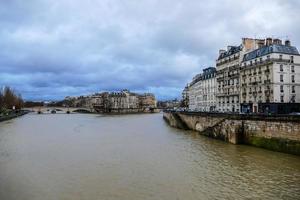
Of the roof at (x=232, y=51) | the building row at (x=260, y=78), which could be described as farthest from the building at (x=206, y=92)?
the roof at (x=232, y=51)

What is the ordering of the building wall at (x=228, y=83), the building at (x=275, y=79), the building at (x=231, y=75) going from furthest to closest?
the building wall at (x=228, y=83) < the building at (x=231, y=75) < the building at (x=275, y=79)

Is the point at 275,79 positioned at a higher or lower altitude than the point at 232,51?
lower

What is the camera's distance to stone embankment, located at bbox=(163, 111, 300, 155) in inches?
1114

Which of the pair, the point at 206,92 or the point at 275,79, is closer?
the point at 275,79

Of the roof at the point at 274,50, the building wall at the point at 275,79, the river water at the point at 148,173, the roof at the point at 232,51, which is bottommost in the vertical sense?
the river water at the point at 148,173

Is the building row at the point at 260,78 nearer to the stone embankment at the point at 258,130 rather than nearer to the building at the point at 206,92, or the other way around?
the building at the point at 206,92

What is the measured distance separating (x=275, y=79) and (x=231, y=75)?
44.9 feet

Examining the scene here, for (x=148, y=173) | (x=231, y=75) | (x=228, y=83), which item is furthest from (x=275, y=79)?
(x=148, y=173)

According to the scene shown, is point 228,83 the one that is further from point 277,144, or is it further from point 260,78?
point 277,144

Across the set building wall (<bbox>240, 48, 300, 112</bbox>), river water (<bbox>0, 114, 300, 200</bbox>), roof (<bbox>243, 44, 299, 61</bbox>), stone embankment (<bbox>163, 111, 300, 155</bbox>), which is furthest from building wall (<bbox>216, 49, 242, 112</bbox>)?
river water (<bbox>0, 114, 300, 200</bbox>)

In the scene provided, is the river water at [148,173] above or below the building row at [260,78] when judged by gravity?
below

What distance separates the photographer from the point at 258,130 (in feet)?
109

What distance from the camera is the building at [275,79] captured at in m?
50.4

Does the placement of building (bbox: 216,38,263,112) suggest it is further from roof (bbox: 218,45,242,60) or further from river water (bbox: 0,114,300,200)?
river water (bbox: 0,114,300,200)
